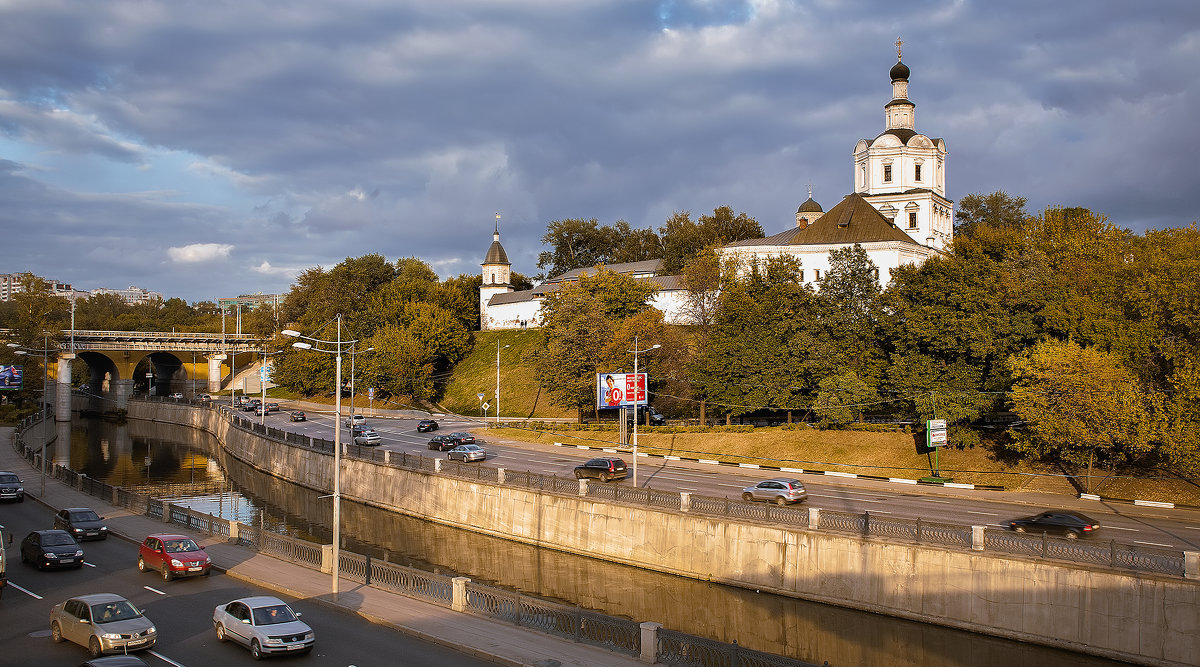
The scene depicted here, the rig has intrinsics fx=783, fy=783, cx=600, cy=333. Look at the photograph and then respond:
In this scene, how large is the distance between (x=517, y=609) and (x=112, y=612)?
10740 mm

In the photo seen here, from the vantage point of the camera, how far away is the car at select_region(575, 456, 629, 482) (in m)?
46.2

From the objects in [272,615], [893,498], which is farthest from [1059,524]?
[272,615]

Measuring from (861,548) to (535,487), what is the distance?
60.0 ft

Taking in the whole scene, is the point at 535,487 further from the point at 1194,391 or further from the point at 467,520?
the point at 1194,391

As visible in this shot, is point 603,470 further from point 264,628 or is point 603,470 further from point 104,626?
point 104,626

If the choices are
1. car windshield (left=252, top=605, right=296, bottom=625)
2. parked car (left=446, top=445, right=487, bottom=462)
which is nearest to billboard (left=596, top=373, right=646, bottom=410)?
parked car (left=446, top=445, right=487, bottom=462)

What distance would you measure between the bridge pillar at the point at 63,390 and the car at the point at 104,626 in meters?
99.6

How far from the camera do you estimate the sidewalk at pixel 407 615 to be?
2072 cm

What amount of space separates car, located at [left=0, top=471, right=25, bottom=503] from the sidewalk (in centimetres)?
1219

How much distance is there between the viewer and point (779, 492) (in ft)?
128

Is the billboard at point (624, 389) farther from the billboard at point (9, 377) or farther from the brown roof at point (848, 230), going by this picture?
the billboard at point (9, 377)

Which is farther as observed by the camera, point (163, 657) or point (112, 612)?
point (112, 612)

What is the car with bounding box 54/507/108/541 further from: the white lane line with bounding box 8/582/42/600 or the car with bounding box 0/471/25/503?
the car with bounding box 0/471/25/503

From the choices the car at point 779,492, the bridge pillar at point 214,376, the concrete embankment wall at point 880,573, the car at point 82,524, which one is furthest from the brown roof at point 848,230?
the bridge pillar at point 214,376
